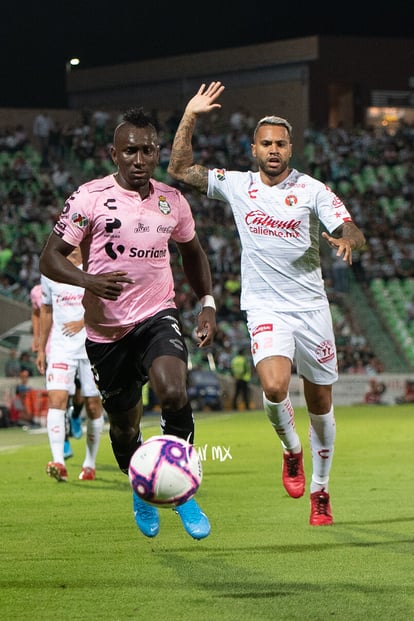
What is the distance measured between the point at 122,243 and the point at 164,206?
1.31 ft

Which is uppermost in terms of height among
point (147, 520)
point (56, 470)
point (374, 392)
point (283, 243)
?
point (283, 243)

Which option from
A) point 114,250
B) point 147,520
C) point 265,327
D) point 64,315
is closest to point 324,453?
point 265,327

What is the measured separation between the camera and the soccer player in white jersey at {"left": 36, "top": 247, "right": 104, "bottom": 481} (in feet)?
42.5

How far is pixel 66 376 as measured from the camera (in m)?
13.0

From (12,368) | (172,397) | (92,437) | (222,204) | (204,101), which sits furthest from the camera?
(222,204)

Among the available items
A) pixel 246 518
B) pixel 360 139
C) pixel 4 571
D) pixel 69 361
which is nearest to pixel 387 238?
pixel 360 139

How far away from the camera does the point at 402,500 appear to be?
1070cm


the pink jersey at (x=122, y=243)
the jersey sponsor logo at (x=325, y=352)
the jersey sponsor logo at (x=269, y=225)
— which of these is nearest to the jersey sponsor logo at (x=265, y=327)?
the jersey sponsor logo at (x=325, y=352)

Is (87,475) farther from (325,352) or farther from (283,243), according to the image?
(283,243)

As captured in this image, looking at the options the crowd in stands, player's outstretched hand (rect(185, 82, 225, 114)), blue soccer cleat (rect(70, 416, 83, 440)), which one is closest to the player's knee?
player's outstretched hand (rect(185, 82, 225, 114))

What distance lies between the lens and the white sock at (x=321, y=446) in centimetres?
913

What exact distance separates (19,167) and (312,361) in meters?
28.1

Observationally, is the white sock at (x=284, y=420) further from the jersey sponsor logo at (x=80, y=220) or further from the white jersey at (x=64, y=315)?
the white jersey at (x=64, y=315)

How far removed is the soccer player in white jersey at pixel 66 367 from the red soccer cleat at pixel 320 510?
4.23m
